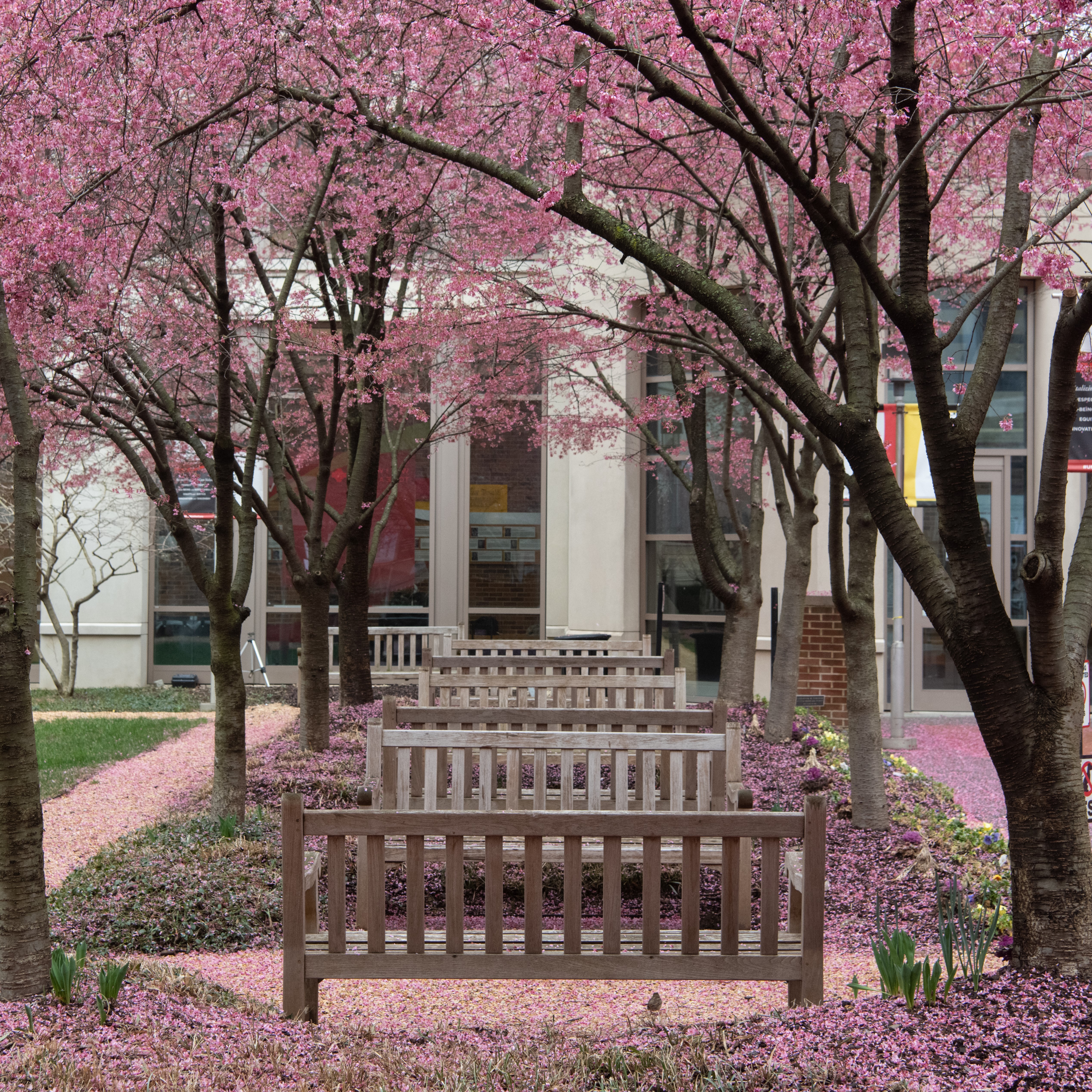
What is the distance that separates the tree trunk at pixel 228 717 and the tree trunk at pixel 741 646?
6051 mm

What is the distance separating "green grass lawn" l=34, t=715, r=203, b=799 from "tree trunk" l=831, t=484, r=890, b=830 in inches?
226

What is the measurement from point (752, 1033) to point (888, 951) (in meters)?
0.60

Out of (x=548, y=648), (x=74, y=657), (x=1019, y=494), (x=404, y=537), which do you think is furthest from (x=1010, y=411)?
(x=74, y=657)

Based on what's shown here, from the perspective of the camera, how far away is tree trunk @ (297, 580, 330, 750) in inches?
349

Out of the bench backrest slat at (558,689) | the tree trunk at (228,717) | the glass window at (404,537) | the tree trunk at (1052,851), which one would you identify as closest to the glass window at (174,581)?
the glass window at (404,537)

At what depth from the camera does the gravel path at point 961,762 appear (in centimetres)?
893

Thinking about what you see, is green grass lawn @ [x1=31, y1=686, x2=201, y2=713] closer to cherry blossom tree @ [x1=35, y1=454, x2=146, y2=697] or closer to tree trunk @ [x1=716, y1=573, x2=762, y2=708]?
cherry blossom tree @ [x1=35, y1=454, x2=146, y2=697]

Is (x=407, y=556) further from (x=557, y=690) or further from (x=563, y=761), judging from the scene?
(x=563, y=761)

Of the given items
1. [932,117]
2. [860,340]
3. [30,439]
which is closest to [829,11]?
[932,117]

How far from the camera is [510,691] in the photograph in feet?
27.1

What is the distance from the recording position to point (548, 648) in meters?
10.7

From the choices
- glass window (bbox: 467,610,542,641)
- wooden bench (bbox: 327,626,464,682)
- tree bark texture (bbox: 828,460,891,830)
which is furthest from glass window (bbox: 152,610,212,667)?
tree bark texture (bbox: 828,460,891,830)

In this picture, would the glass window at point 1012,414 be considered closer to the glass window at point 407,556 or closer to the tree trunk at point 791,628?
the tree trunk at point 791,628

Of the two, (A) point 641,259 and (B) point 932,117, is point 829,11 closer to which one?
(B) point 932,117
